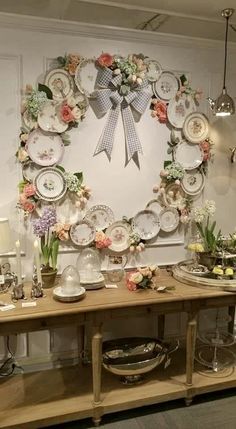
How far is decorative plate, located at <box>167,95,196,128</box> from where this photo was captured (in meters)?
2.77

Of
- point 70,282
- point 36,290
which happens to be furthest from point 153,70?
point 36,290

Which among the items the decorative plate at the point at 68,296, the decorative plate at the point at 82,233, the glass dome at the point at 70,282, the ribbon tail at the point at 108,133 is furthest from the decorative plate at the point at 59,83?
the decorative plate at the point at 68,296

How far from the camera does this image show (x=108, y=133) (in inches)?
104

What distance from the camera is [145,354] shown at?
8.46ft

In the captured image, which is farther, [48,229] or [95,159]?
[95,159]

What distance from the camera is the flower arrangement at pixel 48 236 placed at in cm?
238

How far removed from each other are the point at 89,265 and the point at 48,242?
0.33 meters

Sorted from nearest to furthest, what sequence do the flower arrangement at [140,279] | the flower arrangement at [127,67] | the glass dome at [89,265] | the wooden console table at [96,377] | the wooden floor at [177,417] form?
the wooden console table at [96,377] → the wooden floor at [177,417] → the flower arrangement at [140,279] → the glass dome at [89,265] → the flower arrangement at [127,67]

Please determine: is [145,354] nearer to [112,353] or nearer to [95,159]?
[112,353]

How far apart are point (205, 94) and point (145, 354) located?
200cm

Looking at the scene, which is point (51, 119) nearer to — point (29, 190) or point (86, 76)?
point (86, 76)

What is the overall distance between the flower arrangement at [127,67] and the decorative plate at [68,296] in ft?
4.65

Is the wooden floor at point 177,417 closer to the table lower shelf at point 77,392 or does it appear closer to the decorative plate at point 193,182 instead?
the table lower shelf at point 77,392

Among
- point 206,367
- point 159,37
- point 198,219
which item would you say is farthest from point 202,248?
point 159,37
